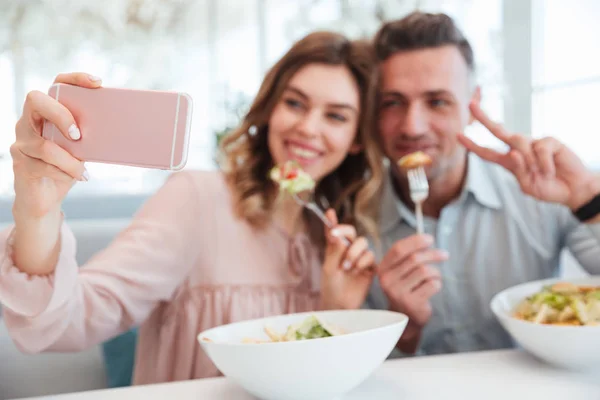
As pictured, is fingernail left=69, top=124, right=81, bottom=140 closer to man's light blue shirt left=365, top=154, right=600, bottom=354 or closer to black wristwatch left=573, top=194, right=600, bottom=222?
man's light blue shirt left=365, top=154, right=600, bottom=354

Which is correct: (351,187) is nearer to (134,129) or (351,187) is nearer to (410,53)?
(410,53)

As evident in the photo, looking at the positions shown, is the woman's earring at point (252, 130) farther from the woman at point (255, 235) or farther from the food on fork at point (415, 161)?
the food on fork at point (415, 161)

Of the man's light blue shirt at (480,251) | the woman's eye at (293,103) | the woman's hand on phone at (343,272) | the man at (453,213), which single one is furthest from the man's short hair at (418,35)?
the woman's hand on phone at (343,272)

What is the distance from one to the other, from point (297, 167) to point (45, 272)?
55 centimetres

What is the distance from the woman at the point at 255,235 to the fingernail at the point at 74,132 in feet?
1.28

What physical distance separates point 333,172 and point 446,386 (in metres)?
0.68

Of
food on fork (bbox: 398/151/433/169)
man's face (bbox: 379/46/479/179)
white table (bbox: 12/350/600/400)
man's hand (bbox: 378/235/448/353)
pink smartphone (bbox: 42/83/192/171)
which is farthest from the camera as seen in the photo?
man's face (bbox: 379/46/479/179)

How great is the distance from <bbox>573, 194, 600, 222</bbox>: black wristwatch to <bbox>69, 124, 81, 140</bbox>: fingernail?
943mm

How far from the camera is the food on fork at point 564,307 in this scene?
87 cm

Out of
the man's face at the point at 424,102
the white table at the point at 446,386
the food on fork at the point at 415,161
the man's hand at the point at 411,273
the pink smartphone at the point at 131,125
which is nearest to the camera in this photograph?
the pink smartphone at the point at 131,125

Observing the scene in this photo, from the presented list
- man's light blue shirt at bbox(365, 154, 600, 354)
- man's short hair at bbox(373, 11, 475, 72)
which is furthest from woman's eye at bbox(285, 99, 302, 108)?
man's light blue shirt at bbox(365, 154, 600, 354)

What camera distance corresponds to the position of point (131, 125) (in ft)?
2.13

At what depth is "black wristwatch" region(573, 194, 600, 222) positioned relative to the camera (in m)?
1.10

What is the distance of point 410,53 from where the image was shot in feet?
4.34
